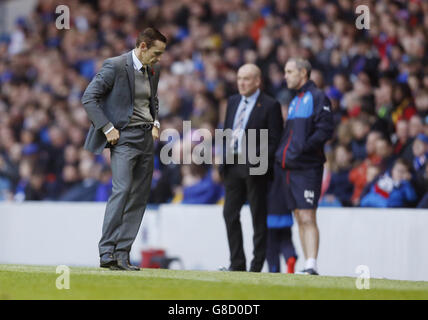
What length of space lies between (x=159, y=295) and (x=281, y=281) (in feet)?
4.37

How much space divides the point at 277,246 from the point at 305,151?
1.67 metres

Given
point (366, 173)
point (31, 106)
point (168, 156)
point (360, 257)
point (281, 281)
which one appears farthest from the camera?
point (31, 106)

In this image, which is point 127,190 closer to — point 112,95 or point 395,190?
point 112,95

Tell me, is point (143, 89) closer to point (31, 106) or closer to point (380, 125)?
point (380, 125)

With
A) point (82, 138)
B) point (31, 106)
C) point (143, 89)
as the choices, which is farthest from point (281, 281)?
point (31, 106)

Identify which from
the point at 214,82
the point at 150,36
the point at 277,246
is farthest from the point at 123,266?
the point at 214,82

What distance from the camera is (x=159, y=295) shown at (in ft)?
21.1

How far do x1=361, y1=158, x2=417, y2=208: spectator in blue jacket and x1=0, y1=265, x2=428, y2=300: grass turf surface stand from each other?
3.23m

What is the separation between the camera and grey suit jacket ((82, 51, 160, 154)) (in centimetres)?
805

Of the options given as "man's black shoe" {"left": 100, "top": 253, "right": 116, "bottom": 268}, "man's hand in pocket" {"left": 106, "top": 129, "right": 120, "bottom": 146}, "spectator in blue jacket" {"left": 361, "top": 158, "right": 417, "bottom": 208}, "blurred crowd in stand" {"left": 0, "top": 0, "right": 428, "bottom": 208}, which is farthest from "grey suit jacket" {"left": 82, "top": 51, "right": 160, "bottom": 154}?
"spectator in blue jacket" {"left": 361, "top": 158, "right": 417, "bottom": 208}

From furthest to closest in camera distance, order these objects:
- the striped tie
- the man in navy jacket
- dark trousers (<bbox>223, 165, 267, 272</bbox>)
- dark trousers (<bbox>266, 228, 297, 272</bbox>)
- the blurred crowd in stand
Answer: the blurred crowd in stand < dark trousers (<bbox>266, 228, 297, 272</bbox>) < the striped tie < dark trousers (<bbox>223, 165, 267, 272</bbox>) < the man in navy jacket

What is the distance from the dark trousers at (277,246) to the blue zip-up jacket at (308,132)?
1.31 meters

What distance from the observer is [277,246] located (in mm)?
10617

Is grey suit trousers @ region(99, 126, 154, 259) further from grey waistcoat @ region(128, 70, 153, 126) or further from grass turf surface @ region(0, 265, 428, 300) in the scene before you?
grass turf surface @ region(0, 265, 428, 300)
